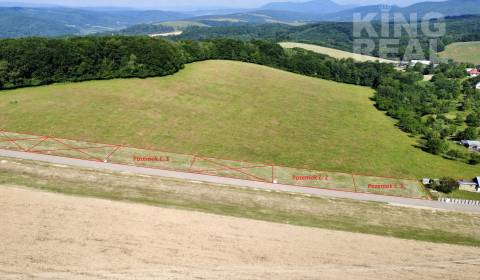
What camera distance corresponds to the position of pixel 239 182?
40.9m

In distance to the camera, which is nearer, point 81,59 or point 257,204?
point 257,204

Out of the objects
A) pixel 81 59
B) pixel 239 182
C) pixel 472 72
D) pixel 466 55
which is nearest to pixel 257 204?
pixel 239 182

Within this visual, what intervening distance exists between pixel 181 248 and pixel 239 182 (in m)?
15.3

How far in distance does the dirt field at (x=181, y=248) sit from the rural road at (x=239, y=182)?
8.31 meters

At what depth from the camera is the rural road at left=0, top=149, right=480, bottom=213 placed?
39062 millimetres

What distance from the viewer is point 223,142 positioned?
175 feet

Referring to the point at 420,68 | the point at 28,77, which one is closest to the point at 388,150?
the point at 28,77

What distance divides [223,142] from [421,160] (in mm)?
29562

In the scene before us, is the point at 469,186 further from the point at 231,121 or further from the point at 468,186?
→ the point at 231,121

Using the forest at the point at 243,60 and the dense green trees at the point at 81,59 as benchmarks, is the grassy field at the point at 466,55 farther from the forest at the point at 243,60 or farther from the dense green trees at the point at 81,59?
the dense green trees at the point at 81,59

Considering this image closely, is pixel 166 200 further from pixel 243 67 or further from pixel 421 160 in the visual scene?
pixel 243 67

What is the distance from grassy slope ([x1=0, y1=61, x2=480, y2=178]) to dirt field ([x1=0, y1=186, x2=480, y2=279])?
17.6m

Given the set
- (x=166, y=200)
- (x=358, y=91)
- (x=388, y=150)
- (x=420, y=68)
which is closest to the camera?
(x=166, y=200)

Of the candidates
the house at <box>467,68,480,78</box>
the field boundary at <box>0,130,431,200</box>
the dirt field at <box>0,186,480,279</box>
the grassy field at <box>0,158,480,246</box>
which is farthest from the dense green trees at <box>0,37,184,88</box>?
the house at <box>467,68,480,78</box>
